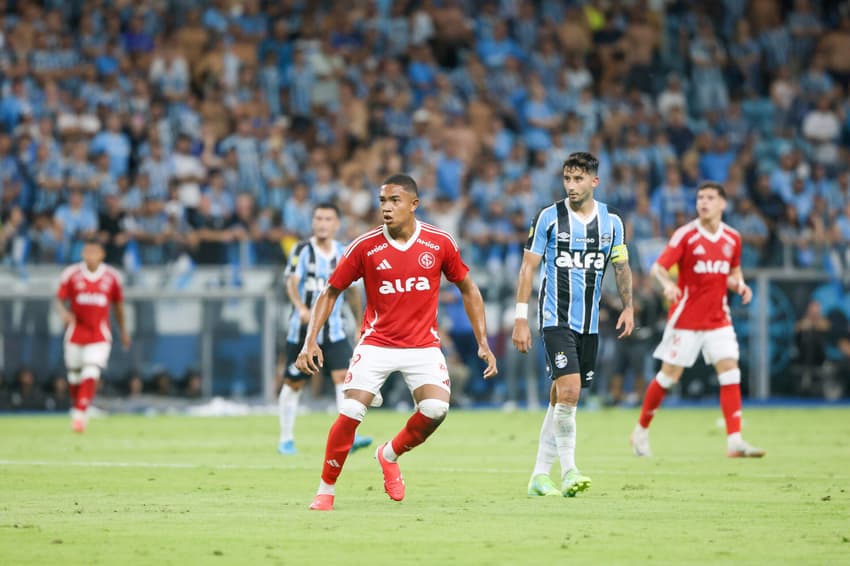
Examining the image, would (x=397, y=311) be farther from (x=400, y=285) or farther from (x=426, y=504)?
(x=426, y=504)

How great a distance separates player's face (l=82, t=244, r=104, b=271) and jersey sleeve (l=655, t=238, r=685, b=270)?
8.83 m

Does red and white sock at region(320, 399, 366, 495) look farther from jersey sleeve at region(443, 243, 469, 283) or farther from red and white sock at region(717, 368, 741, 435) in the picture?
red and white sock at region(717, 368, 741, 435)

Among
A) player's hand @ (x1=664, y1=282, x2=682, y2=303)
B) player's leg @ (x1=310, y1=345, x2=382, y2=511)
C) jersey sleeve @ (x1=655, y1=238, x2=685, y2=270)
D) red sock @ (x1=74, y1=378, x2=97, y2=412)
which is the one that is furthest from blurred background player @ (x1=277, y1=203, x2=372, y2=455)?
player's leg @ (x1=310, y1=345, x2=382, y2=511)

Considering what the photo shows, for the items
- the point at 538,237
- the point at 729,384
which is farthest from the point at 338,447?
the point at 729,384

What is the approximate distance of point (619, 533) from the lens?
9.59 metres

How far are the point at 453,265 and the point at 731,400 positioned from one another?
568 cm

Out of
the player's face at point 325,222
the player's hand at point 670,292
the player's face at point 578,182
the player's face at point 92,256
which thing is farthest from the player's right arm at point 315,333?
the player's face at point 92,256

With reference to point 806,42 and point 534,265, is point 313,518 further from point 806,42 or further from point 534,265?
point 806,42

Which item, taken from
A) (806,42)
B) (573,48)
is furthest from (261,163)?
(806,42)

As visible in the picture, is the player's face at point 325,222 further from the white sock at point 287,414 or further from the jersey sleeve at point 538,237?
the jersey sleeve at point 538,237

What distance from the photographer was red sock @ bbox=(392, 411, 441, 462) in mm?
11203

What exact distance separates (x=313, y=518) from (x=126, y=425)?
12357mm

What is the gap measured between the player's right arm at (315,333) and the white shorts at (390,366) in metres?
0.29

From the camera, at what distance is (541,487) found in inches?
472
